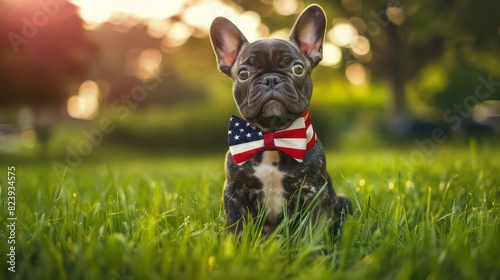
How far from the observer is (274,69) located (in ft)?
9.73

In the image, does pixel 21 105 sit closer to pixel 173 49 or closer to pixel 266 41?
pixel 173 49

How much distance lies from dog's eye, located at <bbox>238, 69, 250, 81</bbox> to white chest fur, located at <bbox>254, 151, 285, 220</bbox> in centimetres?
48

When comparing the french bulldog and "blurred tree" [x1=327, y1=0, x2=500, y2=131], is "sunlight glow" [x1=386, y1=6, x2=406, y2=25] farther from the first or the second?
the french bulldog

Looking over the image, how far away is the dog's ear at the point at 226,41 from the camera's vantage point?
10.5 feet

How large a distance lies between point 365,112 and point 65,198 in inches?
612

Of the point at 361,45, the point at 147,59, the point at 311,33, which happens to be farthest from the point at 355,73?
→ the point at 311,33

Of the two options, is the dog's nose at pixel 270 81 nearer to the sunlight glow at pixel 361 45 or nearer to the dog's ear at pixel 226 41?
the dog's ear at pixel 226 41

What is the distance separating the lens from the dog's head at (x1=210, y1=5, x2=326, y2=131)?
2869mm

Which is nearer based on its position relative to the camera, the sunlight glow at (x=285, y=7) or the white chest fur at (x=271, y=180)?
the white chest fur at (x=271, y=180)

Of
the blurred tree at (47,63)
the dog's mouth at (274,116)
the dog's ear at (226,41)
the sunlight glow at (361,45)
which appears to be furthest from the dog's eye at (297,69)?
the sunlight glow at (361,45)

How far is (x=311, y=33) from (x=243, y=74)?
572 mm

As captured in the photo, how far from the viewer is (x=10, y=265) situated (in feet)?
7.79

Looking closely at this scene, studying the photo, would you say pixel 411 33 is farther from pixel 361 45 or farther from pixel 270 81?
pixel 270 81

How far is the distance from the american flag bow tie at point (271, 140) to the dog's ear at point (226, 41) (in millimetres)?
494
